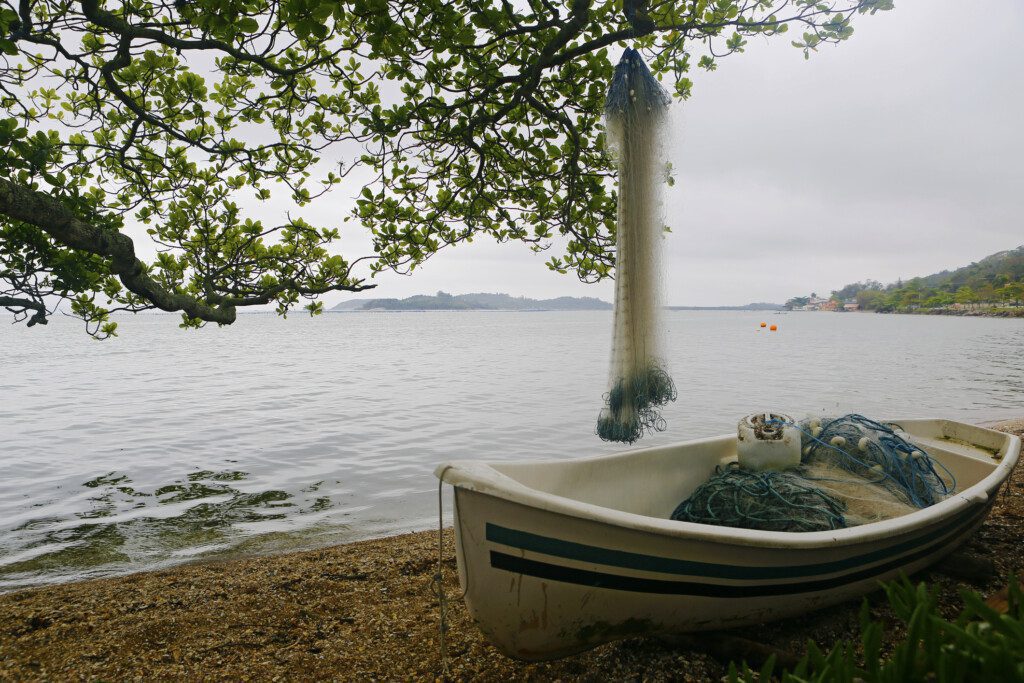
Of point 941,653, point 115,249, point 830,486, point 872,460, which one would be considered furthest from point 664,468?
point 115,249

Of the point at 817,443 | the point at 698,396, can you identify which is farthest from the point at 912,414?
the point at 817,443

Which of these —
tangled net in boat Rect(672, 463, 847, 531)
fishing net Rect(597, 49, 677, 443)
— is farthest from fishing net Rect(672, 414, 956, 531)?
fishing net Rect(597, 49, 677, 443)

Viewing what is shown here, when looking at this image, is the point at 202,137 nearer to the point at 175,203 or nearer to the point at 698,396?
the point at 175,203

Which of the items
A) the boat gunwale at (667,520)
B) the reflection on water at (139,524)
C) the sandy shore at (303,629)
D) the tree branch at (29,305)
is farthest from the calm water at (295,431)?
the tree branch at (29,305)

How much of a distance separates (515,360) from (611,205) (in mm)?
27404

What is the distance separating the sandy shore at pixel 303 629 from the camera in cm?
347

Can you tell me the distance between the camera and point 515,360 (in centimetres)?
3303

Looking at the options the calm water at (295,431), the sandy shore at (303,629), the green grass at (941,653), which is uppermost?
the green grass at (941,653)

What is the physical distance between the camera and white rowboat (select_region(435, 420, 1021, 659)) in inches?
114

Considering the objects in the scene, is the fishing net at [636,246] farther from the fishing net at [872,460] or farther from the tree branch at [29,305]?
the tree branch at [29,305]

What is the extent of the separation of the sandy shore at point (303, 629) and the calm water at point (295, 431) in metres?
1.85

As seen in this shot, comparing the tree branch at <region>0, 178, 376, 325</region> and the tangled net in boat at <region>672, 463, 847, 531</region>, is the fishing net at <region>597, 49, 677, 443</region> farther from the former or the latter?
the tree branch at <region>0, 178, 376, 325</region>

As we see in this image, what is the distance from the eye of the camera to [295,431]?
14008 mm

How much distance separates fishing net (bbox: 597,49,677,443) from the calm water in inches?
47.2
